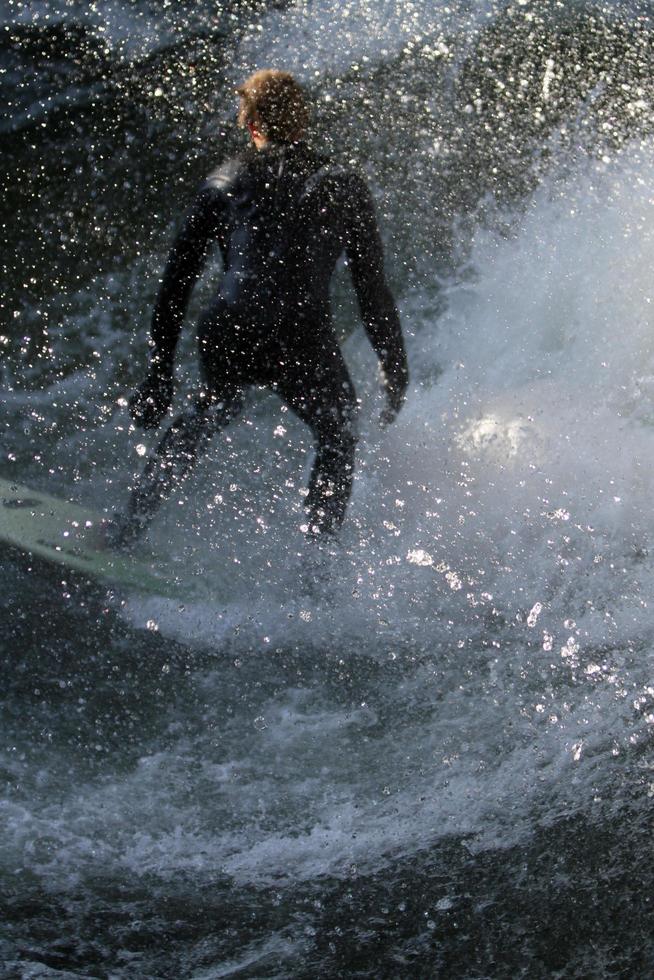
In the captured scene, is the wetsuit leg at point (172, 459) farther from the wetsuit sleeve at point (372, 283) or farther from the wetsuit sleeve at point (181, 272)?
the wetsuit sleeve at point (372, 283)

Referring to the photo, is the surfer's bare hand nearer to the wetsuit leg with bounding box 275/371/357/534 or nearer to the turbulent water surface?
the turbulent water surface

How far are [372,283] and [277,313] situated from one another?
236 millimetres

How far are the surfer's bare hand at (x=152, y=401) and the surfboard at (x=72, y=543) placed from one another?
0.26 m

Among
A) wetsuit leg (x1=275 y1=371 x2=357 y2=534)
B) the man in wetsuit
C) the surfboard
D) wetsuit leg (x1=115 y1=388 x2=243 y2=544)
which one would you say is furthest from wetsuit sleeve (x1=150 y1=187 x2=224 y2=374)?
the surfboard

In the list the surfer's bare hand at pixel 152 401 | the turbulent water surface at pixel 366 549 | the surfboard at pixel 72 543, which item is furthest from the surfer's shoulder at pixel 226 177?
the surfboard at pixel 72 543

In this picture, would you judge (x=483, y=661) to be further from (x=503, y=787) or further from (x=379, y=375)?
(x=379, y=375)

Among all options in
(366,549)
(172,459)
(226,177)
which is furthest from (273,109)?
(366,549)

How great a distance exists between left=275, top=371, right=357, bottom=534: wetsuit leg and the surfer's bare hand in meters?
0.28

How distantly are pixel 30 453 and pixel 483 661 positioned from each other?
1218 millimetres

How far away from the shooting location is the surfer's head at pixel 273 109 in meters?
2.45

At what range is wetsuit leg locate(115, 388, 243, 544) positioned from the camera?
2488mm

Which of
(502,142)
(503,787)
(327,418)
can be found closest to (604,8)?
(502,142)

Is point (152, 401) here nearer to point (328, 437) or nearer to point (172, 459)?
point (172, 459)

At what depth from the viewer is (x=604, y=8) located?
3322mm
